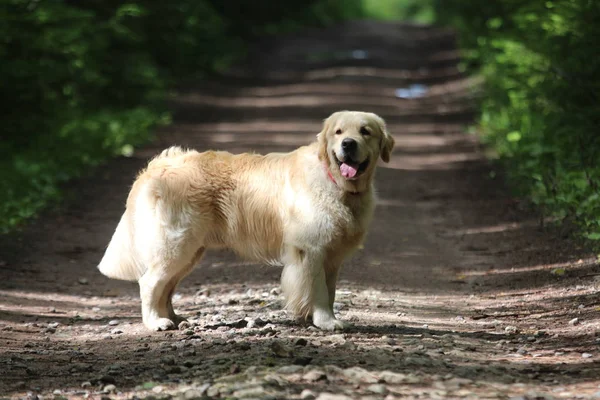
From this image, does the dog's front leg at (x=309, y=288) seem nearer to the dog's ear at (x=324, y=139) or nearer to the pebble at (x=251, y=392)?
the dog's ear at (x=324, y=139)

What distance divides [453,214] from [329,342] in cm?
644

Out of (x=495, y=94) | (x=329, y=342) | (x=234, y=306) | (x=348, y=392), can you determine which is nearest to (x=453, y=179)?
(x=495, y=94)

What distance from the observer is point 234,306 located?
26.5ft

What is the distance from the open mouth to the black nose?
3.8 inches

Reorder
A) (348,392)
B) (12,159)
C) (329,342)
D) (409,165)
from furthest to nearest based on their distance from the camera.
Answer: (409,165), (12,159), (329,342), (348,392)

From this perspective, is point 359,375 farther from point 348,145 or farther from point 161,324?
point 161,324

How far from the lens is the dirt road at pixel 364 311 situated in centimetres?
546

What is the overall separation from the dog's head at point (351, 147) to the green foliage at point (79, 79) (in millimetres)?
5912

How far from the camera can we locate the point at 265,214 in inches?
282

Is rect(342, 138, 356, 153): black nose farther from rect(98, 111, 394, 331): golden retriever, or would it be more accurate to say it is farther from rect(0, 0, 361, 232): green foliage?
rect(0, 0, 361, 232): green foliage

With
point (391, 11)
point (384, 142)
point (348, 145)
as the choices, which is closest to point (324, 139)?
point (348, 145)

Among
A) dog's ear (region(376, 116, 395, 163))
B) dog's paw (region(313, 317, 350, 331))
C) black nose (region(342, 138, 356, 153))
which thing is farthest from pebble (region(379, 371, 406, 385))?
dog's ear (region(376, 116, 395, 163))

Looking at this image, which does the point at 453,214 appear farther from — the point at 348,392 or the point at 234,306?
the point at 348,392

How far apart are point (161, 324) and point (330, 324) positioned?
1371 mm
